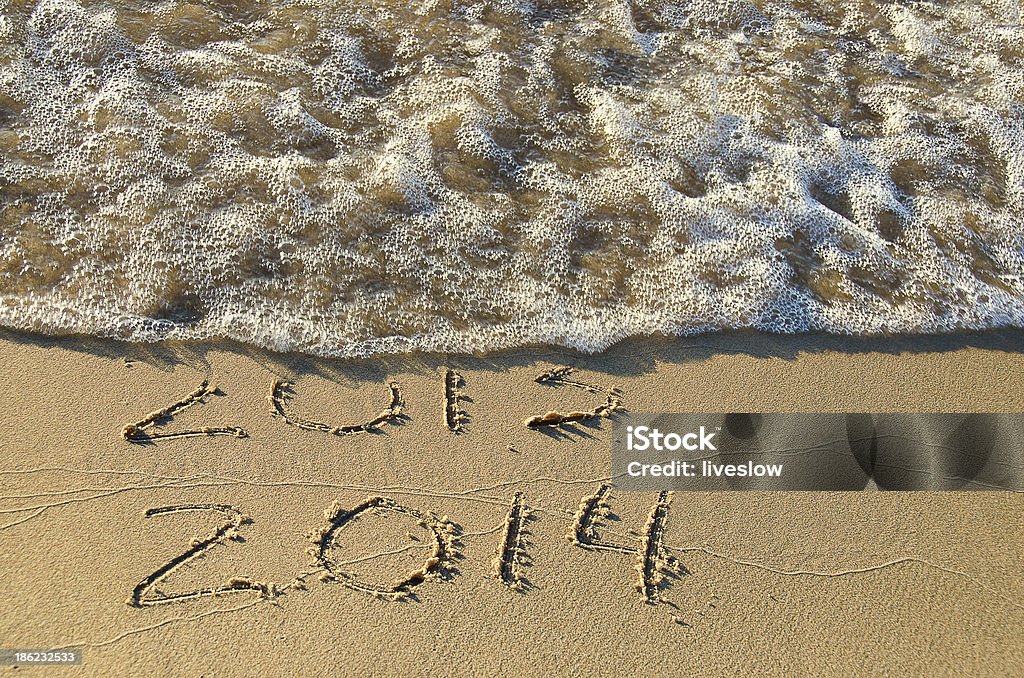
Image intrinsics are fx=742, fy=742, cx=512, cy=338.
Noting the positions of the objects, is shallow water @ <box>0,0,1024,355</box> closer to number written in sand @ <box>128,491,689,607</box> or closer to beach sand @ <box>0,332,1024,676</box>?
beach sand @ <box>0,332,1024,676</box>

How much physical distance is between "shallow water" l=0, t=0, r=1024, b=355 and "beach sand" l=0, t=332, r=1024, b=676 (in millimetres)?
299

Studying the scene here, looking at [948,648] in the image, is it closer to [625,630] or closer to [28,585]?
[625,630]

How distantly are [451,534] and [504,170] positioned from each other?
2.18 metres

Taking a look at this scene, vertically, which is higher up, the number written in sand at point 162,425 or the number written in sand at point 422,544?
the number written in sand at point 162,425

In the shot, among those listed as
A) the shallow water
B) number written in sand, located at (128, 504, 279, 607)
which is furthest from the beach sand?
the shallow water

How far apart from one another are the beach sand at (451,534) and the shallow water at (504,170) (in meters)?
0.30

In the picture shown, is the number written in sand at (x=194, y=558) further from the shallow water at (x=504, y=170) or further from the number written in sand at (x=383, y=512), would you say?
the shallow water at (x=504, y=170)

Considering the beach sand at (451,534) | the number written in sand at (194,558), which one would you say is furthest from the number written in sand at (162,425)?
the number written in sand at (194,558)

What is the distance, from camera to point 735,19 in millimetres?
5172

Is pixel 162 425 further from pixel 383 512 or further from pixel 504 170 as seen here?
pixel 504 170

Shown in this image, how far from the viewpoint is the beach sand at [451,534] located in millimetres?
2480

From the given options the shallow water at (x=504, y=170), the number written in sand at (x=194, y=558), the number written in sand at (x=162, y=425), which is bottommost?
the number written in sand at (x=194, y=558)

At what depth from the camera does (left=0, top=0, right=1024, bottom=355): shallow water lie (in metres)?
3.53

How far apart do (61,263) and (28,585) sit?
167cm
